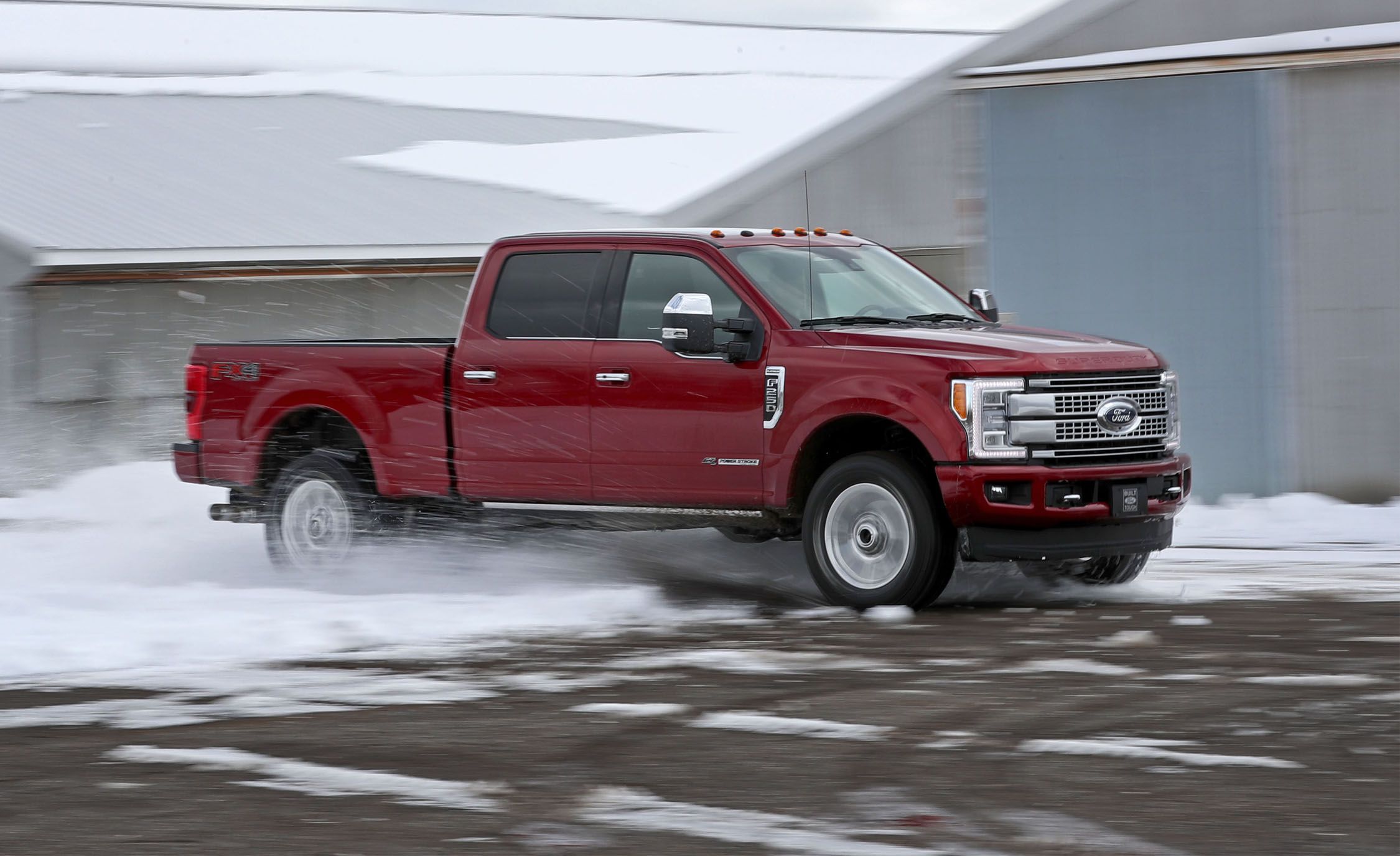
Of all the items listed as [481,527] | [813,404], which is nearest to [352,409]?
[481,527]

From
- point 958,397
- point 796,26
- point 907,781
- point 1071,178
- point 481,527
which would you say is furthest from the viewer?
point 796,26

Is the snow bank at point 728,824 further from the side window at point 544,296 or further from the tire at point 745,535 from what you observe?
the side window at point 544,296

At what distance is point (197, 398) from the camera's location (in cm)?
1120

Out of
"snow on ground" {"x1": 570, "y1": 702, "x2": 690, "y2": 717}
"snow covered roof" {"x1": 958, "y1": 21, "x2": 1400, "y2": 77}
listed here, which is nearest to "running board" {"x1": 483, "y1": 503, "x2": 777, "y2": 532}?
"snow on ground" {"x1": 570, "y1": 702, "x2": 690, "y2": 717}

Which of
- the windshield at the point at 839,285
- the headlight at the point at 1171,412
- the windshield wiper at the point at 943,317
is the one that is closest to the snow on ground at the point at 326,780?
the windshield at the point at 839,285

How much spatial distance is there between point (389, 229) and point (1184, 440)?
10.1m

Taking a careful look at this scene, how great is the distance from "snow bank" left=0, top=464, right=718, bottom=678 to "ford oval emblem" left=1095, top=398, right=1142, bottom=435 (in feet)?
6.98

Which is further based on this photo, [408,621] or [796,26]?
[796,26]

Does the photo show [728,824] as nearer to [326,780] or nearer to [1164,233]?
[326,780]

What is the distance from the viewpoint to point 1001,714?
643cm

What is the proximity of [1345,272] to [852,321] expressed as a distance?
5.75m

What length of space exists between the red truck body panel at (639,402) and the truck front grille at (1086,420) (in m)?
0.07

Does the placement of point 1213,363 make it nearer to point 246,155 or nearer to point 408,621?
point 408,621

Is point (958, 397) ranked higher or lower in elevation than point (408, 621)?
higher
